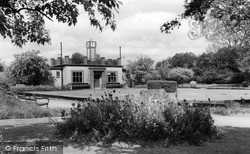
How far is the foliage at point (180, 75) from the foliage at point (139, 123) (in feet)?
139

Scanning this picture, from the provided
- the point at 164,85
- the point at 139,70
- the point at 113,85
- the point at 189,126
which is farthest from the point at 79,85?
the point at 189,126

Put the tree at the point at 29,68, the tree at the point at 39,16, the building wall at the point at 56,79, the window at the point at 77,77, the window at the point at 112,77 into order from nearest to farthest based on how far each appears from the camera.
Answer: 1. the tree at the point at 39,16
2. the tree at the point at 29,68
3. the window at the point at 77,77
4. the building wall at the point at 56,79
5. the window at the point at 112,77

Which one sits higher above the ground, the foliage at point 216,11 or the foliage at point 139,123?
the foliage at point 216,11

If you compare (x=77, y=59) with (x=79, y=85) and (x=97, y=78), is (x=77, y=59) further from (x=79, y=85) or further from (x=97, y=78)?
(x=79, y=85)

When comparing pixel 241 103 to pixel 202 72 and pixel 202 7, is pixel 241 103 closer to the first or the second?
pixel 202 7

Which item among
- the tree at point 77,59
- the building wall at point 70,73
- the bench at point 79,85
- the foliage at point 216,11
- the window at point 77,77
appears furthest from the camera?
the tree at point 77,59

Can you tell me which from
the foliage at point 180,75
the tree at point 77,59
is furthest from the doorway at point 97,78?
the tree at point 77,59

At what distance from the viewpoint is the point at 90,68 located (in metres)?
41.7

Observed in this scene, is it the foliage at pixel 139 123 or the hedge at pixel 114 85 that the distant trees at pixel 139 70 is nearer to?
the hedge at pixel 114 85

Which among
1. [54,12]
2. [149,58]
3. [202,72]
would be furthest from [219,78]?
[54,12]

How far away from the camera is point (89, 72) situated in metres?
41.7

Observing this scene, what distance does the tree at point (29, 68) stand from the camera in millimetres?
37281

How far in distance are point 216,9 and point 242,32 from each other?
301cm

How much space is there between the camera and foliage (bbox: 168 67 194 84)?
49.5 metres
